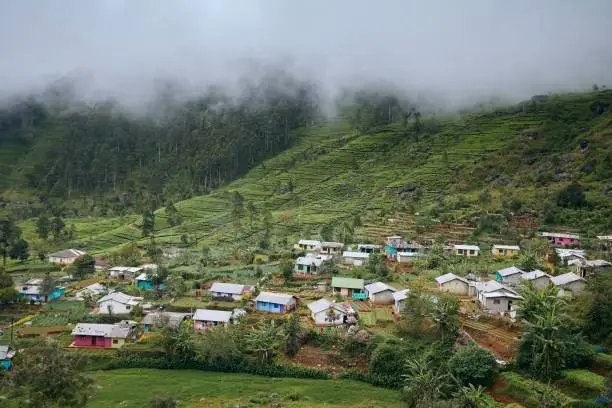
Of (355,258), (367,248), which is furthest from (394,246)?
(355,258)

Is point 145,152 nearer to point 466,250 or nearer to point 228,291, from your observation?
point 228,291

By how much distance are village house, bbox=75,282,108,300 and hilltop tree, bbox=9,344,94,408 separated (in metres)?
36.5

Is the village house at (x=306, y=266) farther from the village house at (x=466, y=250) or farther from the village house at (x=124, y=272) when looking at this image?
A: the village house at (x=124, y=272)

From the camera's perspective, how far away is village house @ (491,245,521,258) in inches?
2961

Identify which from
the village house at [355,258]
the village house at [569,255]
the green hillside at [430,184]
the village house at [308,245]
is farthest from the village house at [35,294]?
the village house at [569,255]

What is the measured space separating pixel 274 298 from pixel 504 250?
37.2 m

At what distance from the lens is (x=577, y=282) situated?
54812 mm

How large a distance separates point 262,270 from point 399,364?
31751mm

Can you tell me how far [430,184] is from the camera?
374ft

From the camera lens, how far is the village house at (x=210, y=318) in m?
53.7

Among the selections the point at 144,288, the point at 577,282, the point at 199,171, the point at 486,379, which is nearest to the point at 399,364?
the point at 486,379

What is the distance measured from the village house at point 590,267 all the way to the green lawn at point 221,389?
31020 millimetres

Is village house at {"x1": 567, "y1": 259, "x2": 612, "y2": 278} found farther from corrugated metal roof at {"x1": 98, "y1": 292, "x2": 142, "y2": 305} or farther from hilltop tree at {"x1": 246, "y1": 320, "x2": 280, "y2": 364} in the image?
corrugated metal roof at {"x1": 98, "y1": 292, "x2": 142, "y2": 305}

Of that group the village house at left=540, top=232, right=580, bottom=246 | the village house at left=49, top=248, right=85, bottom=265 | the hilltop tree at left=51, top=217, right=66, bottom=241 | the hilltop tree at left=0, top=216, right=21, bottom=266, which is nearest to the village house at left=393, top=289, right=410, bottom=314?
the village house at left=540, top=232, right=580, bottom=246
